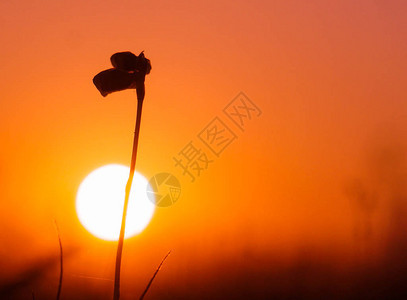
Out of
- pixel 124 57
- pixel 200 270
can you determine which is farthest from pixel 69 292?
pixel 124 57

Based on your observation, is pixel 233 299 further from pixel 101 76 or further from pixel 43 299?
pixel 101 76

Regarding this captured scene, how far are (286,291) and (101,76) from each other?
199 cm

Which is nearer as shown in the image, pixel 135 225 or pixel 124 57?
pixel 124 57

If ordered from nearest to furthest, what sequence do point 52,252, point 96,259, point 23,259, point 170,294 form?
point 52,252
point 23,259
point 96,259
point 170,294

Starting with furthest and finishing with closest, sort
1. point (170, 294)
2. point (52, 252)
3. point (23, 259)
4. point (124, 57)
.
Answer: point (170, 294)
point (23, 259)
point (52, 252)
point (124, 57)

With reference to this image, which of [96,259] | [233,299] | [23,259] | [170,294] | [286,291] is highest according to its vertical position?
[23,259]

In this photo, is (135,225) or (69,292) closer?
(69,292)

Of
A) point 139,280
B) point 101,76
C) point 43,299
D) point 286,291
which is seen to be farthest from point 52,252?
point 286,291

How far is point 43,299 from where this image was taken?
172 cm

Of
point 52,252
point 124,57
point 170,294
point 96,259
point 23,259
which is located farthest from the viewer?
point 170,294

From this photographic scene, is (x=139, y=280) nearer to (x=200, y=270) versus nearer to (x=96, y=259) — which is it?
(x=96, y=259)

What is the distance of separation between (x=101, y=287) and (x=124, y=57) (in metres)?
1.47

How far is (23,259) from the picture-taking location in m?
1.97

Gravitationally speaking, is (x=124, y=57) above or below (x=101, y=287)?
above
